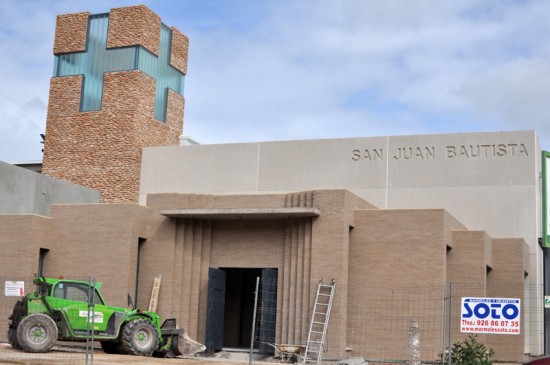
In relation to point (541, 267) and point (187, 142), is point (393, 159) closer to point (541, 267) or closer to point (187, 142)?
point (541, 267)

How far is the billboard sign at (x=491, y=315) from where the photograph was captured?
1789 centimetres

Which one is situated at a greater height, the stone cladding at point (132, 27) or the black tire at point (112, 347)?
the stone cladding at point (132, 27)

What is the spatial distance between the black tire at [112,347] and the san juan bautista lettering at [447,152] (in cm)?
1450

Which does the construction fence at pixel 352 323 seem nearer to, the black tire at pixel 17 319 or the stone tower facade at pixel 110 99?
the black tire at pixel 17 319

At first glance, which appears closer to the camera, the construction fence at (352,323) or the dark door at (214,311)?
the construction fence at (352,323)

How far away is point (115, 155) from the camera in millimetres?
39188

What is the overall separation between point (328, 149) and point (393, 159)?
9.47 ft

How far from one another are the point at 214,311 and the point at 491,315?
39.4 feet

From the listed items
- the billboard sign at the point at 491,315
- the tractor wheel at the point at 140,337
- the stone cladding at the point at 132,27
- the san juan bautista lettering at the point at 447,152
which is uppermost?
the stone cladding at the point at 132,27

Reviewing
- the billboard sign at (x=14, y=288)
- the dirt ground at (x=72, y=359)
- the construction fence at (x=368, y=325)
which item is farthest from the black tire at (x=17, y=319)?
the construction fence at (x=368, y=325)

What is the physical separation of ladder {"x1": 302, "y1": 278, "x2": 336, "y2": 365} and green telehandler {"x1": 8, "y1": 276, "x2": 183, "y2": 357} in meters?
4.55

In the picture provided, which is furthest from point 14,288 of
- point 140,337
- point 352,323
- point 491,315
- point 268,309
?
point 491,315

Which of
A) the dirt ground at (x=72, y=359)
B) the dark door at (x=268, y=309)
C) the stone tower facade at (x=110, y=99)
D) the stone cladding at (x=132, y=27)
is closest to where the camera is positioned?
the dirt ground at (x=72, y=359)

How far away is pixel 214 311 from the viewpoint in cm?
2792
